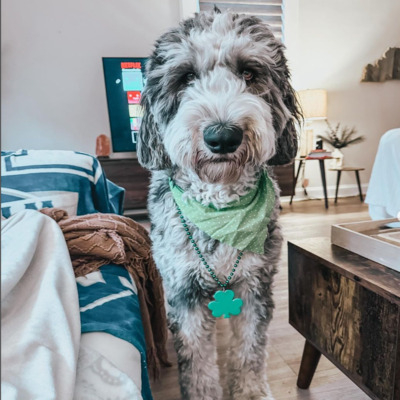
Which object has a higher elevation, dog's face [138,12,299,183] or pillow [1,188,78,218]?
dog's face [138,12,299,183]

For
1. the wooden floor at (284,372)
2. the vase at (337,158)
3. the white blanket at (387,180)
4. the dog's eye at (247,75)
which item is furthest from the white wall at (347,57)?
the dog's eye at (247,75)

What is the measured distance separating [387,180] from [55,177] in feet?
6.17

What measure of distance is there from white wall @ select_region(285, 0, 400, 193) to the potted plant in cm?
8

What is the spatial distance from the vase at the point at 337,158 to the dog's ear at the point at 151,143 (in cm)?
334

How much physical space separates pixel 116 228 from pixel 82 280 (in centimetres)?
20

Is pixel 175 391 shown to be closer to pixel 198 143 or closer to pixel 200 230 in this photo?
pixel 200 230

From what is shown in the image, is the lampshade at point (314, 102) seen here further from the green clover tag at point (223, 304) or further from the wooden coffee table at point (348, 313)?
the green clover tag at point (223, 304)

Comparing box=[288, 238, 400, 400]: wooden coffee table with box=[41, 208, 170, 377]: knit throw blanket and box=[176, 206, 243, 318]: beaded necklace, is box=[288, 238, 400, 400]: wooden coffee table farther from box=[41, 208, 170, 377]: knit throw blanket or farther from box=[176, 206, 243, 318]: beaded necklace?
box=[41, 208, 170, 377]: knit throw blanket

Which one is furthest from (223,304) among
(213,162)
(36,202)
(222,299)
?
(36,202)

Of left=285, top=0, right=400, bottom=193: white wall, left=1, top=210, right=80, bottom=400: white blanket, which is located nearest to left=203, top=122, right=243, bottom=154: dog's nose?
left=1, top=210, right=80, bottom=400: white blanket

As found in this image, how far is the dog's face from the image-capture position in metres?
0.70

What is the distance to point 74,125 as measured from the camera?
10.5 feet

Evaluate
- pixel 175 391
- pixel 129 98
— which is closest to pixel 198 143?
pixel 175 391

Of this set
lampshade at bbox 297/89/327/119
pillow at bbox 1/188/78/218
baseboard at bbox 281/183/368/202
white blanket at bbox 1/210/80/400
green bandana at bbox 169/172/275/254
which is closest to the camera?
white blanket at bbox 1/210/80/400
